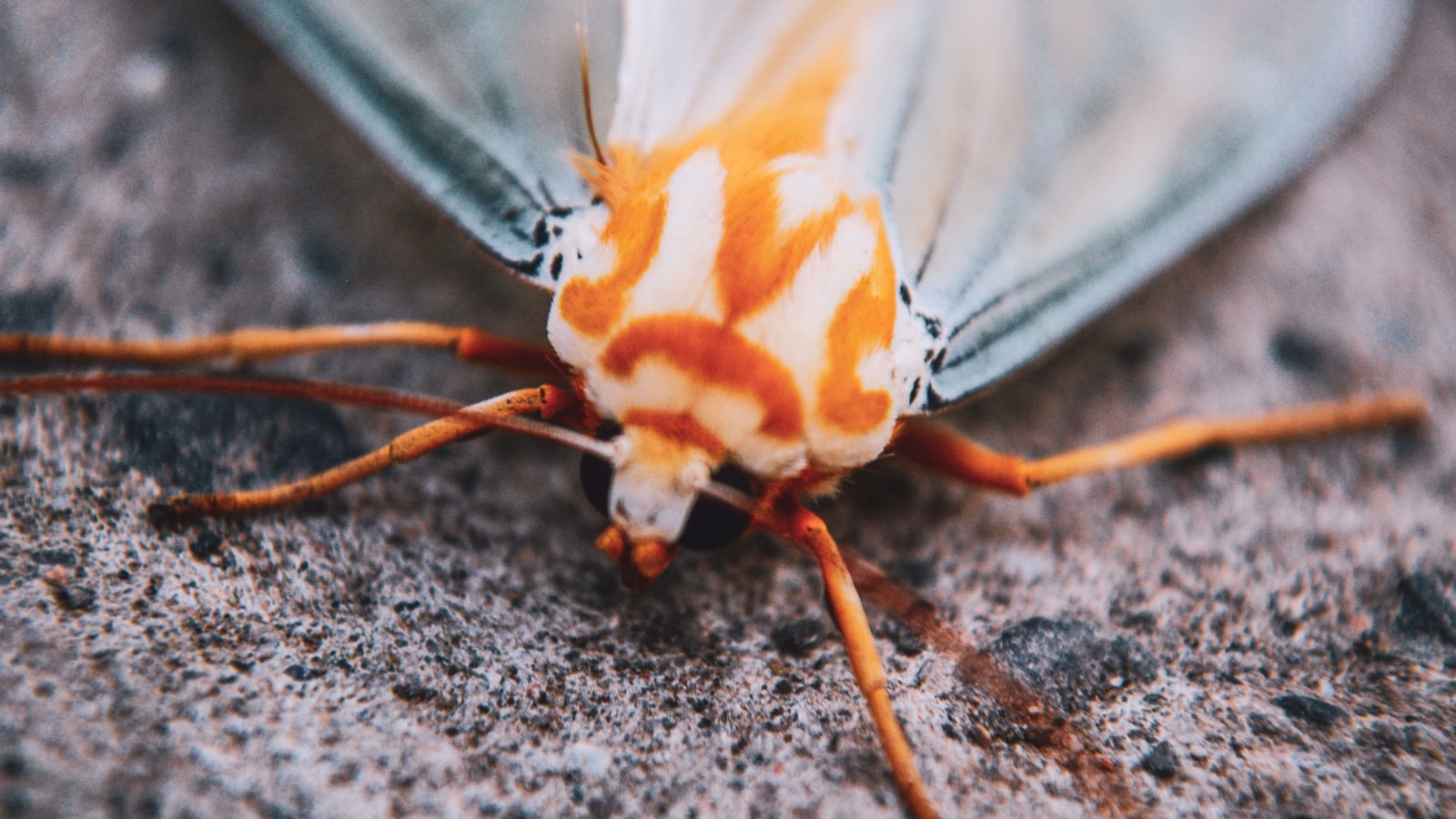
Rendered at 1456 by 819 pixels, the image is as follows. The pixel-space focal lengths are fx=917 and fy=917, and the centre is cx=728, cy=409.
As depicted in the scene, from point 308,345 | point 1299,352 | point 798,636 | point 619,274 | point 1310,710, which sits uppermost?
point 308,345

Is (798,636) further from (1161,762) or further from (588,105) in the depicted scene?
(588,105)

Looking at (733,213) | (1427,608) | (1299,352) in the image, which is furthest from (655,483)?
(1299,352)

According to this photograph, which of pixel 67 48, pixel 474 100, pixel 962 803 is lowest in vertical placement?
pixel 962 803

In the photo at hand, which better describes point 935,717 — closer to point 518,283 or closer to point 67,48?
point 518,283

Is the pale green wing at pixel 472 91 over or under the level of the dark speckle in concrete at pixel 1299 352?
over

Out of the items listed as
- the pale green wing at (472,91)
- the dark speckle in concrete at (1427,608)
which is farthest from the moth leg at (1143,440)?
the pale green wing at (472,91)

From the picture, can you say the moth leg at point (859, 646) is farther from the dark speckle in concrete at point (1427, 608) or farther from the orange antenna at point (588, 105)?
the dark speckle in concrete at point (1427, 608)

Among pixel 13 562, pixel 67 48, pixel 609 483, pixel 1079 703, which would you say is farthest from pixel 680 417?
pixel 67 48
